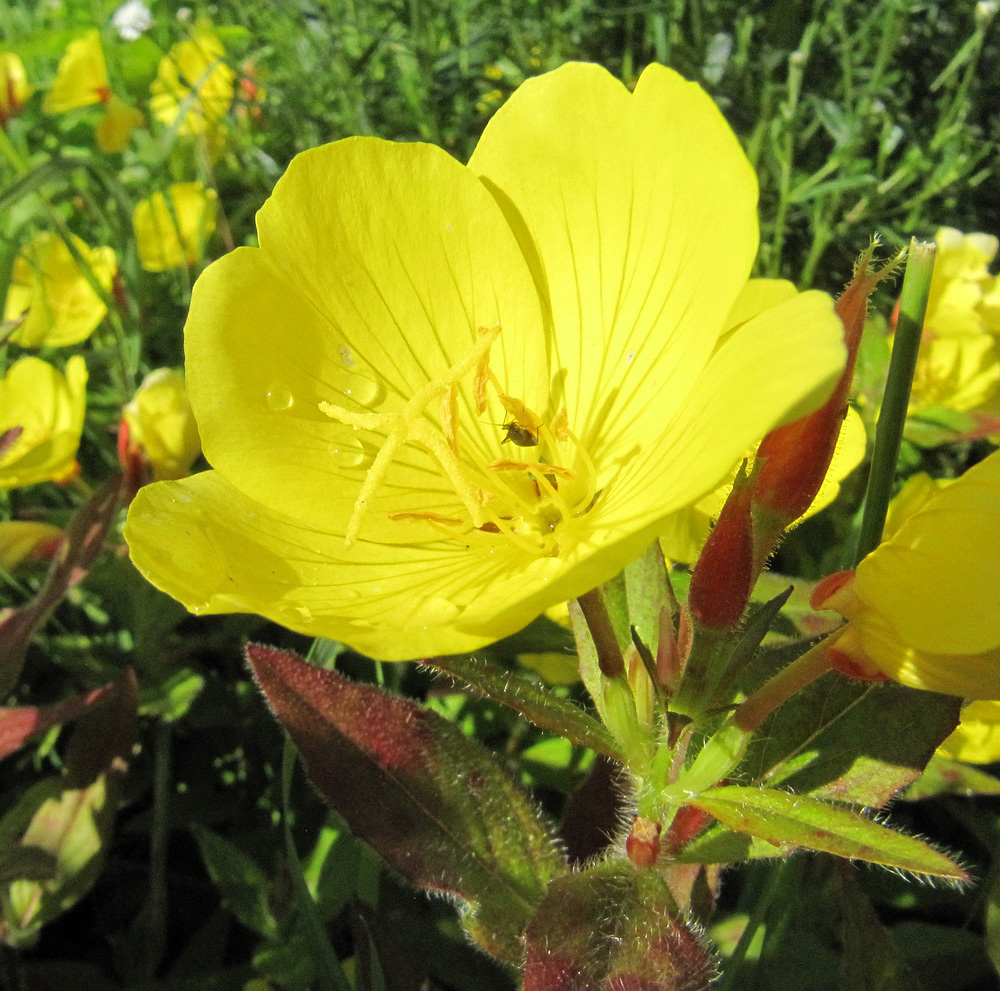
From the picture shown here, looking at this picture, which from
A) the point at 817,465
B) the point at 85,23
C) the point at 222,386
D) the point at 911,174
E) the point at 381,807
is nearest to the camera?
the point at 817,465

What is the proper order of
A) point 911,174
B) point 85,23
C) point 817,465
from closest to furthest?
1. point 817,465
2. point 911,174
3. point 85,23

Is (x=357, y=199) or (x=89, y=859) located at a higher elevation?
(x=357, y=199)

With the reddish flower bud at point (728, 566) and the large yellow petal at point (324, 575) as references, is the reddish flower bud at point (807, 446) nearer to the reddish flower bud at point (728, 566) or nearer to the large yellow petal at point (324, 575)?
the reddish flower bud at point (728, 566)

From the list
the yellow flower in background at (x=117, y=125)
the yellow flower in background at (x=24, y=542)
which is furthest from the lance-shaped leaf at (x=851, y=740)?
the yellow flower in background at (x=117, y=125)

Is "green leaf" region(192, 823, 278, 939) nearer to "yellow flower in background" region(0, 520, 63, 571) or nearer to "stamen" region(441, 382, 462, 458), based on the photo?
"yellow flower in background" region(0, 520, 63, 571)

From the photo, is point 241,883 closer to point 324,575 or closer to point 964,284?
point 324,575

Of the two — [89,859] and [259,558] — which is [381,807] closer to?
[259,558]

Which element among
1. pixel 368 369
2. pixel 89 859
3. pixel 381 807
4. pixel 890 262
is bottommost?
pixel 89 859

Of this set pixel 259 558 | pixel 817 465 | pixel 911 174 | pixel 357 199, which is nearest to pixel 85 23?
pixel 911 174

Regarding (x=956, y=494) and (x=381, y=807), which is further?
(x=381, y=807)
